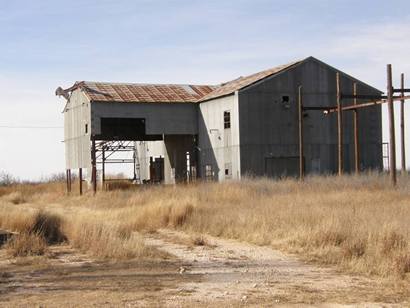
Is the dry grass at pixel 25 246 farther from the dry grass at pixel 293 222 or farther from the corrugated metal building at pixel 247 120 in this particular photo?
the corrugated metal building at pixel 247 120

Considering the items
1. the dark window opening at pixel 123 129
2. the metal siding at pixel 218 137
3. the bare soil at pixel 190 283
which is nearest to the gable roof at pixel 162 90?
the metal siding at pixel 218 137

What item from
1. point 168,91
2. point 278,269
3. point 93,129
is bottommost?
point 278,269

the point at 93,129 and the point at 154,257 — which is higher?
the point at 93,129

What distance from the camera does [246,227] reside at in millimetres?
17188

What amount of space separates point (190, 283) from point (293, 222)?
6.36 m

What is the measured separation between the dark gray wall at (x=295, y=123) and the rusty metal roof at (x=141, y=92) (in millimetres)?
6106

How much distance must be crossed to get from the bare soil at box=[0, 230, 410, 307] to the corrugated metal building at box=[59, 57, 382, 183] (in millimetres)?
24645

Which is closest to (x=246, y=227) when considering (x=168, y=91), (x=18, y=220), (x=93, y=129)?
(x=18, y=220)

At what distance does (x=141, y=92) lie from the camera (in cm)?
4284

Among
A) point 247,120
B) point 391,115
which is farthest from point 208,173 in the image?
point 391,115

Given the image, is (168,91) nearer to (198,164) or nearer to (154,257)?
(198,164)

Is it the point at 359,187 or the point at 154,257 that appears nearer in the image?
the point at 154,257

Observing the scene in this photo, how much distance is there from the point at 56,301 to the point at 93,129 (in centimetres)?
3154

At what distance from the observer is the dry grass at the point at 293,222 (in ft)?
40.4
